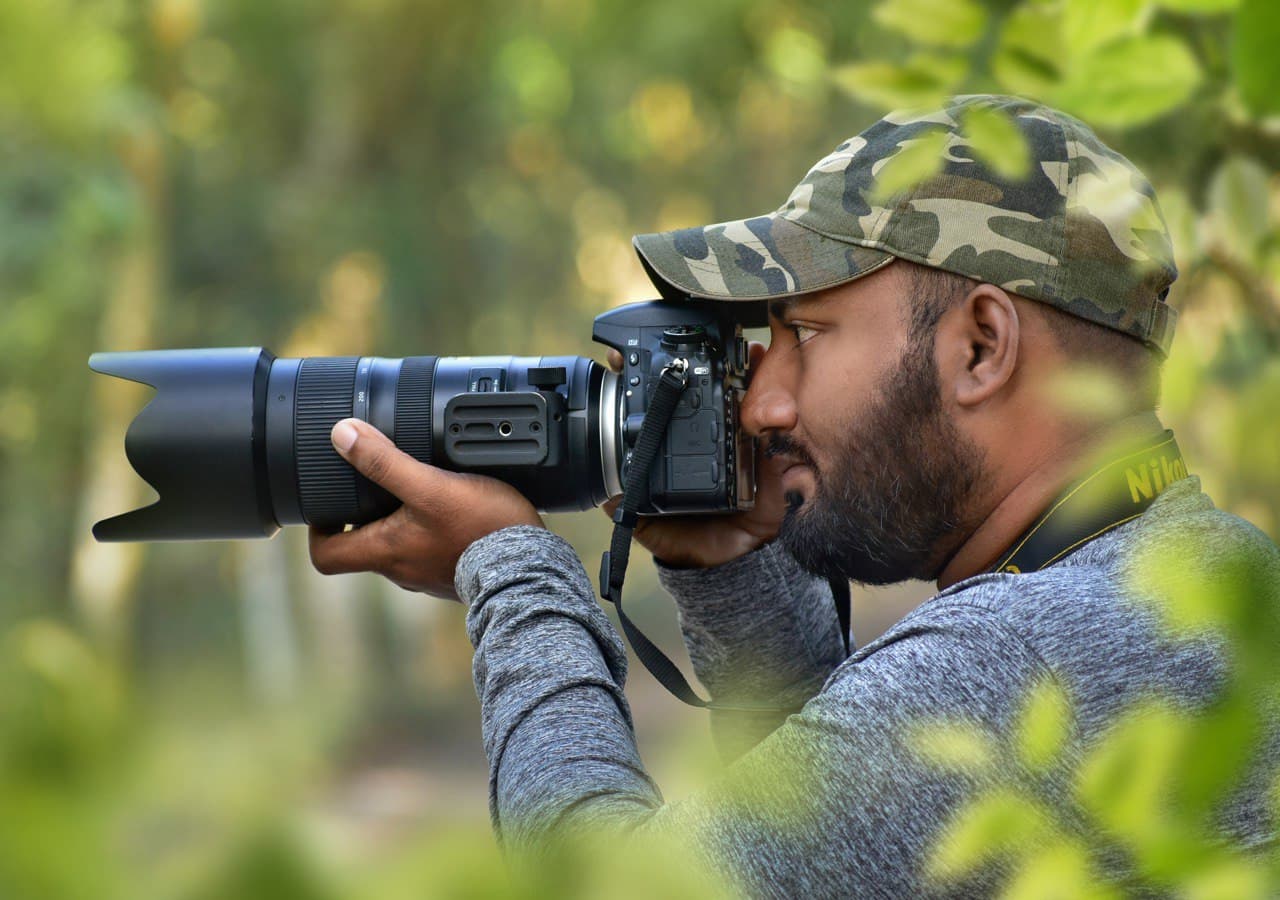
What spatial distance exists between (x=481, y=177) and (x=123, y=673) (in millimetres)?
9607

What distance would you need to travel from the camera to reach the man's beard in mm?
1484

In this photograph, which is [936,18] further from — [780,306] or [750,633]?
[750,633]

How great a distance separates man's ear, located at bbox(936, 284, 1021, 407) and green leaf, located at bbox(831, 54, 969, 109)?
62 cm

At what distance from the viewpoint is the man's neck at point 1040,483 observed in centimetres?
143

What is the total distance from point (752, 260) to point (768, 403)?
0.57 feet

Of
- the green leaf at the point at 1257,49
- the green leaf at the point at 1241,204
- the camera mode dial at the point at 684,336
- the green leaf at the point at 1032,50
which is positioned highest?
the green leaf at the point at 1032,50

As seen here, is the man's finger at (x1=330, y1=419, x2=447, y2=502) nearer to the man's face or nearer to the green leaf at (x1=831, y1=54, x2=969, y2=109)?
the man's face

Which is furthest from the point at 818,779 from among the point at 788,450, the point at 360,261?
the point at 360,261

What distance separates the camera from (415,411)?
5.62ft

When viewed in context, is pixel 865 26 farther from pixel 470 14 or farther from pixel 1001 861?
pixel 470 14

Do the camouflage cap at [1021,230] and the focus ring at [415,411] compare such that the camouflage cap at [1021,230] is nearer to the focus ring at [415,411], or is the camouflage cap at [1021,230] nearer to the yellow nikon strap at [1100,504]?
the yellow nikon strap at [1100,504]

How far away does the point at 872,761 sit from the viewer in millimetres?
1115

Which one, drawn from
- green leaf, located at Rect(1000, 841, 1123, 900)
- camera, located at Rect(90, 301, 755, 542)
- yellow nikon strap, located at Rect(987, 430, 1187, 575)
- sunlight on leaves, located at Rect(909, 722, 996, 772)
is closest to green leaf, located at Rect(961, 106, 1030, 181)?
green leaf, located at Rect(1000, 841, 1123, 900)

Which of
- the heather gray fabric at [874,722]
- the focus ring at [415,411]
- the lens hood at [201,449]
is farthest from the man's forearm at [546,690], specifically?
the lens hood at [201,449]
